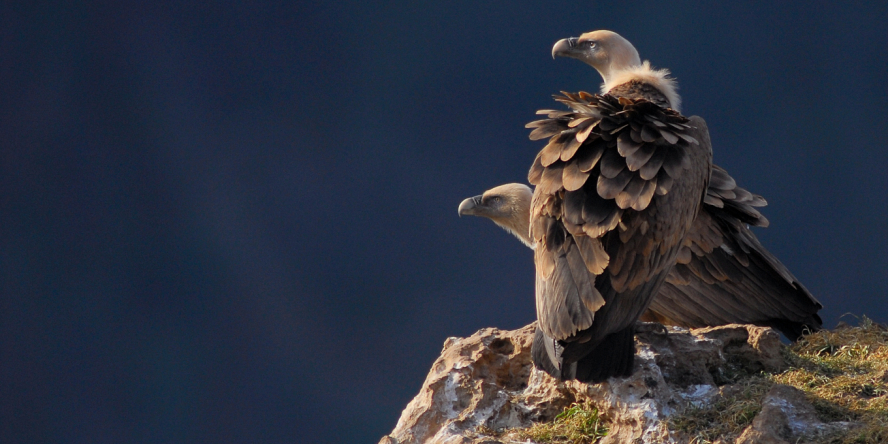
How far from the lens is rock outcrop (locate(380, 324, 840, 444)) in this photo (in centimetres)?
436

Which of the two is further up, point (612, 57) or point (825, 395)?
point (612, 57)

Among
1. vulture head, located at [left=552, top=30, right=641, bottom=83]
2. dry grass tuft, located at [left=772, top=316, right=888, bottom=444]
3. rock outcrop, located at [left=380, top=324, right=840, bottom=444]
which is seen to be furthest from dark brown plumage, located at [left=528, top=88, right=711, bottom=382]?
vulture head, located at [left=552, top=30, right=641, bottom=83]

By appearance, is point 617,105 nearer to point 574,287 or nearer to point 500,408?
point 574,287

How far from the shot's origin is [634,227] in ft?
15.5

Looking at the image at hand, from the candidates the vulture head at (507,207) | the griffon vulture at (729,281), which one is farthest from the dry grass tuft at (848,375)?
the vulture head at (507,207)

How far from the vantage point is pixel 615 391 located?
4.53 metres

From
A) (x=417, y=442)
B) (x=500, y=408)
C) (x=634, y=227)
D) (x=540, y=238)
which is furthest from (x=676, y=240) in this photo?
(x=417, y=442)

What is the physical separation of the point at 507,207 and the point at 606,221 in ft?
8.33

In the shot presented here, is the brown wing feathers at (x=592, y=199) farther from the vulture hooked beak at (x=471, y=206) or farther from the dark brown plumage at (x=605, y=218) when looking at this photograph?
the vulture hooked beak at (x=471, y=206)

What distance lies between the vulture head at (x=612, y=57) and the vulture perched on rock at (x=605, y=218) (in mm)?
1289

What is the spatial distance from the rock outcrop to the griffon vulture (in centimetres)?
126

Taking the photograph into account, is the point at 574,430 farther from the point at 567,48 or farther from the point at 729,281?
the point at 567,48

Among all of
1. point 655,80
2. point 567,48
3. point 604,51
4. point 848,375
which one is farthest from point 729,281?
point 567,48

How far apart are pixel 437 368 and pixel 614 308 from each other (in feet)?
3.47
